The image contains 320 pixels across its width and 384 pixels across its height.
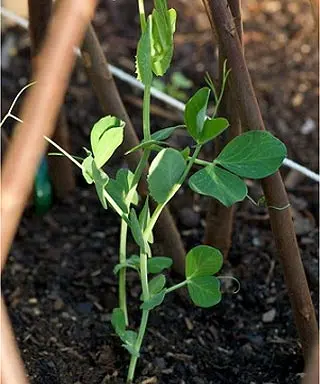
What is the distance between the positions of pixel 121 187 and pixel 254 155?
173mm

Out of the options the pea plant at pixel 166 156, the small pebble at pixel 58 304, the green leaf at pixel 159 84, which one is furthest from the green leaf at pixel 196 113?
the green leaf at pixel 159 84

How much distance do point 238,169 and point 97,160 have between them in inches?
6.7

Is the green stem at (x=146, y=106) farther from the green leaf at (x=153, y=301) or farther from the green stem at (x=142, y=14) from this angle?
the green leaf at (x=153, y=301)

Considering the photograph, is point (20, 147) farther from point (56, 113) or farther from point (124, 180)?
point (56, 113)

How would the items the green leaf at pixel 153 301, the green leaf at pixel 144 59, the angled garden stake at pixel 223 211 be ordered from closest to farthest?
1. the green leaf at pixel 144 59
2. the green leaf at pixel 153 301
3. the angled garden stake at pixel 223 211

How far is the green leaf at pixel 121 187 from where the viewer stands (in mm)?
1101

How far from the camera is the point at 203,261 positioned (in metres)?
1.15

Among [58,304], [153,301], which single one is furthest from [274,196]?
[58,304]

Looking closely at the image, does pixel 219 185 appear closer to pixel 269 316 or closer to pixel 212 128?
pixel 212 128

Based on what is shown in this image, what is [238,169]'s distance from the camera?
1055mm

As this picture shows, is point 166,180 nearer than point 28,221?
Yes

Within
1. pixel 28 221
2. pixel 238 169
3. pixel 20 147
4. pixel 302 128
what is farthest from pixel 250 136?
pixel 302 128

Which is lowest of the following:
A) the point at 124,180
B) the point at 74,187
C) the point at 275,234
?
the point at 74,187

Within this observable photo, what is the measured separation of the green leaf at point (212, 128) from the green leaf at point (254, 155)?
0.14ft
